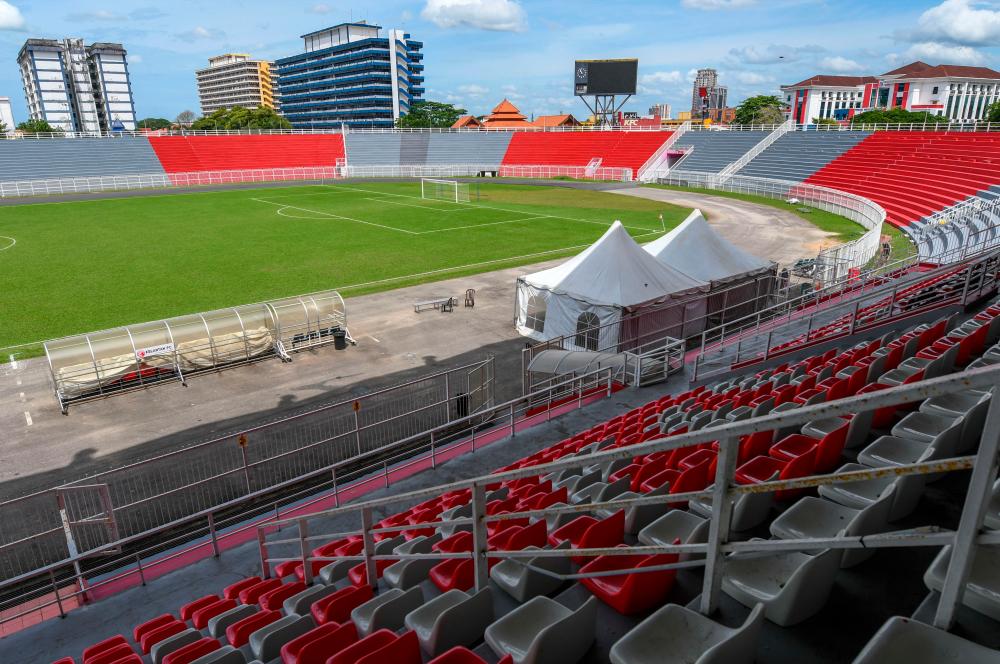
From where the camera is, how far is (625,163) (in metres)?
73.8

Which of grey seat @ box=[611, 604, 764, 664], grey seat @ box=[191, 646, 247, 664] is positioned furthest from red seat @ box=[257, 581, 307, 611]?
grey seat @ box=[611, 604, 764, 664]

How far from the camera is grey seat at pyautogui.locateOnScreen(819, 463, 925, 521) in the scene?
400 centimetres

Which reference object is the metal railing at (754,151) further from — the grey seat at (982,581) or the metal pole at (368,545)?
the grey seat at (982,581)

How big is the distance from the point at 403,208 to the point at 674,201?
23074 mm

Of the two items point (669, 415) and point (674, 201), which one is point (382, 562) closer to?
point (669, 415)

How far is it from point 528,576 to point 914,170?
54.6 metres

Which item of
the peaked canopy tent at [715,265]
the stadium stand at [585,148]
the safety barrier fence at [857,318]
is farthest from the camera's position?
the stadium stand at [585,148]

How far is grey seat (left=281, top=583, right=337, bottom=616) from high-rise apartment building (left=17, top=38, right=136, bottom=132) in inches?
7869

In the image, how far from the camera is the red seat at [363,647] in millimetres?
4062

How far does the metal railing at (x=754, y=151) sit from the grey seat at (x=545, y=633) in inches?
2551

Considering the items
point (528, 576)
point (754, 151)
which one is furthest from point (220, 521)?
point (754, 151)

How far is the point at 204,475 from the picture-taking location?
492 inches

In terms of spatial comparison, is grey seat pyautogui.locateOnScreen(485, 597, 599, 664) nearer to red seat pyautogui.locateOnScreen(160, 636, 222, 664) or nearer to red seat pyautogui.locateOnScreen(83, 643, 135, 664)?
red seat pyautogui.locateOnScreen(160, 636, 222, 664)

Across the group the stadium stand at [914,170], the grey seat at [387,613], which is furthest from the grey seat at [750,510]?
the stadium stand at [914,170]
